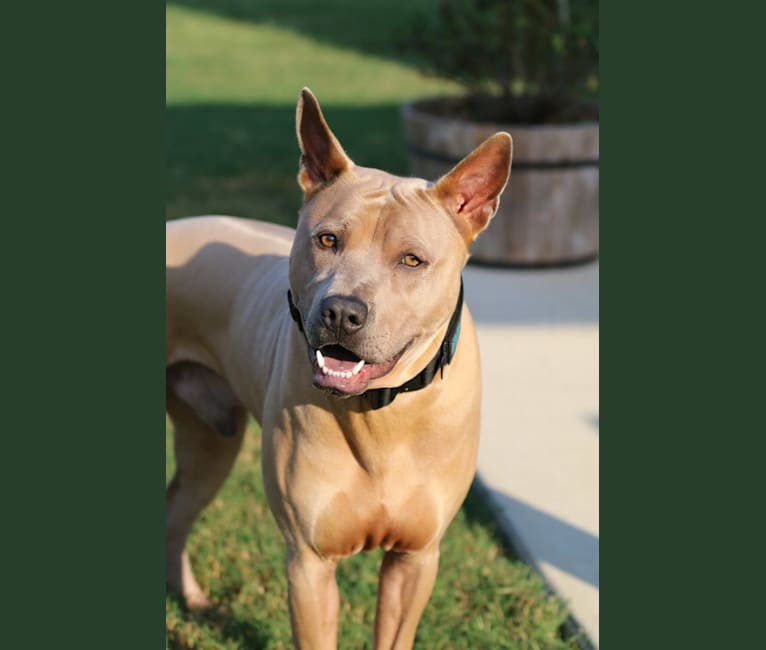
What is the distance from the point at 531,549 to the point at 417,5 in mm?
18294

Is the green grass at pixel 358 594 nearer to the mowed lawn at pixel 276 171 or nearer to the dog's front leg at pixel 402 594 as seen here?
the mowed lawn at pixel 276 171

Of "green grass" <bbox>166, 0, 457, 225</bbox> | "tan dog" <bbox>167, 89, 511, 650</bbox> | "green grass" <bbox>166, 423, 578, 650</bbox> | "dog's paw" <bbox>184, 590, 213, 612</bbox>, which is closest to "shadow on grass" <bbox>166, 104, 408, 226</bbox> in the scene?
"green grass" <bbox>166, 0, 457, 225</bbox>

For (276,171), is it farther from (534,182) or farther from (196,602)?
(196,602)

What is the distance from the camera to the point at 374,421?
2805mm

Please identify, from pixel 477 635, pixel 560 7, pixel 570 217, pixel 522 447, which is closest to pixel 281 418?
pixel 477 635

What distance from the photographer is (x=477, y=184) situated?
2754 millimetres

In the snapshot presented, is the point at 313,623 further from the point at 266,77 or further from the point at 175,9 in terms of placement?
the point at 175,9

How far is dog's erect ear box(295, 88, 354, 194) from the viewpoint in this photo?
8.93 ft

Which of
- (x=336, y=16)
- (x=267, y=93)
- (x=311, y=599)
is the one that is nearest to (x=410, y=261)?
(x=311, y=599)

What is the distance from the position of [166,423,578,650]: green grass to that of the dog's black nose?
1.61m

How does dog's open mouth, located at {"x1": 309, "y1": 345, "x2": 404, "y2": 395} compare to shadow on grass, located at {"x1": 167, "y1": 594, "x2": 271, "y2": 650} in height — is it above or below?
above

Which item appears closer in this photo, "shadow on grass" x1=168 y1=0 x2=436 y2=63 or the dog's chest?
the dog's chest

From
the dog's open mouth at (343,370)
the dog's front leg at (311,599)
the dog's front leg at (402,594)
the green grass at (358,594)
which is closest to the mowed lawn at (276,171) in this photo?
the green grass at (358,594)

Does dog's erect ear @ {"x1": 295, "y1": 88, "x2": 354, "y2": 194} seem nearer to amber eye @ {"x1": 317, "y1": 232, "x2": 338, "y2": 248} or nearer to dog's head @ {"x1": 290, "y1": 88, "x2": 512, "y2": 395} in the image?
dog's head @ {"x1": 290, "y1": 88, "x2": 512, "y2": 395}
